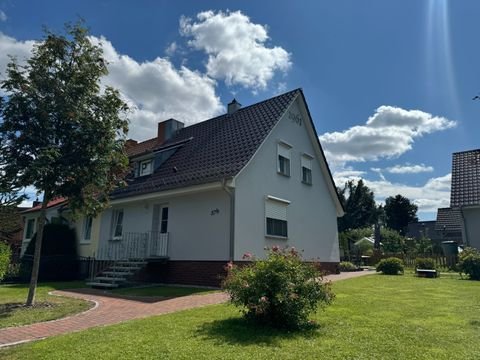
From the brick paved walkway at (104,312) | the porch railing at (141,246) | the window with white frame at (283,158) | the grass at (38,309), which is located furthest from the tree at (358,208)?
the grass at (38,309)

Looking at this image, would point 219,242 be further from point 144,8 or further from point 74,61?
point 144,8

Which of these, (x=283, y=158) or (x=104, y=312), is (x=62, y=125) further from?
(x=283, y=158)

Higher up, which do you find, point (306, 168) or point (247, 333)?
point (306, 168)

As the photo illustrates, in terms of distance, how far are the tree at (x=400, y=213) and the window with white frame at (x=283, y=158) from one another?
56.8m

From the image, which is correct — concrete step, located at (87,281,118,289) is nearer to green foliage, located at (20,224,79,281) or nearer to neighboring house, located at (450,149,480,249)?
green foliage, located at (20,224,79,281)

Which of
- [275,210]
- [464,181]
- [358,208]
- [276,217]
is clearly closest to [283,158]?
[275,210]

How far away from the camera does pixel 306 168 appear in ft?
62.1

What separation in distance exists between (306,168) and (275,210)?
14.5 feet

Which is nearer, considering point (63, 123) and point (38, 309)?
point (38, 309)

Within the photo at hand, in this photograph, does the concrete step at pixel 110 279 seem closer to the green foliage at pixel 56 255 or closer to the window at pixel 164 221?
the window at pixel 164 221

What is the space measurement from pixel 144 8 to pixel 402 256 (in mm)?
21165

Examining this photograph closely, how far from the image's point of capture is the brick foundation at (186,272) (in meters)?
13.0

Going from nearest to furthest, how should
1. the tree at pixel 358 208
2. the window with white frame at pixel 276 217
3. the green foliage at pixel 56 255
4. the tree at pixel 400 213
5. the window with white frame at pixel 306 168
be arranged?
1. the window with white frame at pixel 276 217
2. the green foliage at pixel 56 255
3. the window with white frame at pixel 306 168
4. the tree at pixel 358 208
5. the tree at pixel 400 213

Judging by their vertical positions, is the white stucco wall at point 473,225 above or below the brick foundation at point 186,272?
above
